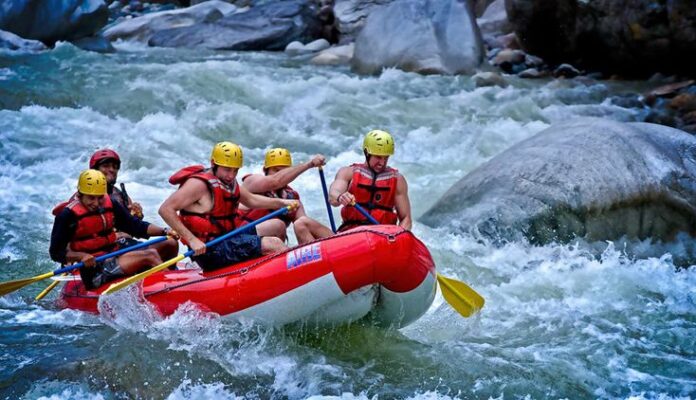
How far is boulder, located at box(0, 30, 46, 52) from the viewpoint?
49.9 feet

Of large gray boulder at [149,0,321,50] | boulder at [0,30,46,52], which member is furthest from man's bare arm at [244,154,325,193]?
large gray boulder at [149,0,321,50]

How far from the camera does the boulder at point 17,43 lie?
15.2 m

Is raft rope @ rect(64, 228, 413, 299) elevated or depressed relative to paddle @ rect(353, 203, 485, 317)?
elevated

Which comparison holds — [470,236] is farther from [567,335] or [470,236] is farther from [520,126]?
[520,126]

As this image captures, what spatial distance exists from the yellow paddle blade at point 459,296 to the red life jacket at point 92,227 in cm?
217

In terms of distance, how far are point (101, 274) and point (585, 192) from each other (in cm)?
394

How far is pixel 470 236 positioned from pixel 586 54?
7.92 metres

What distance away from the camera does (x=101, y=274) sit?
19.1 ft

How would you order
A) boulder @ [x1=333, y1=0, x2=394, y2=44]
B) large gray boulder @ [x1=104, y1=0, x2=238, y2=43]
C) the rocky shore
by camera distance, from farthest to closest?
large gray boulder @ [x1=104, y1=0, x2=238, y2=43] < boulder @ [x1=333, y1=0, x2=394, y2=44] < the rocky shore

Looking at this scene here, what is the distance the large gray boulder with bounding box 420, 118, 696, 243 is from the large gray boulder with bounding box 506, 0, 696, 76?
5118 mm

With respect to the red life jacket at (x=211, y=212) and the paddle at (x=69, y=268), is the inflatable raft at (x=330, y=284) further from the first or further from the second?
the paddle at (x=69, y=268)

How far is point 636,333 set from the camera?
5.96 meters

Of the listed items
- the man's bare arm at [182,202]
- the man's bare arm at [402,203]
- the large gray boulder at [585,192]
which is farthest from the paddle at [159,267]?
the large gray boulder at [585,192]

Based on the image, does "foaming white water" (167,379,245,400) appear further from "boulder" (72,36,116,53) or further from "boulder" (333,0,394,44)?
"boulder" (333,0,394,44)
